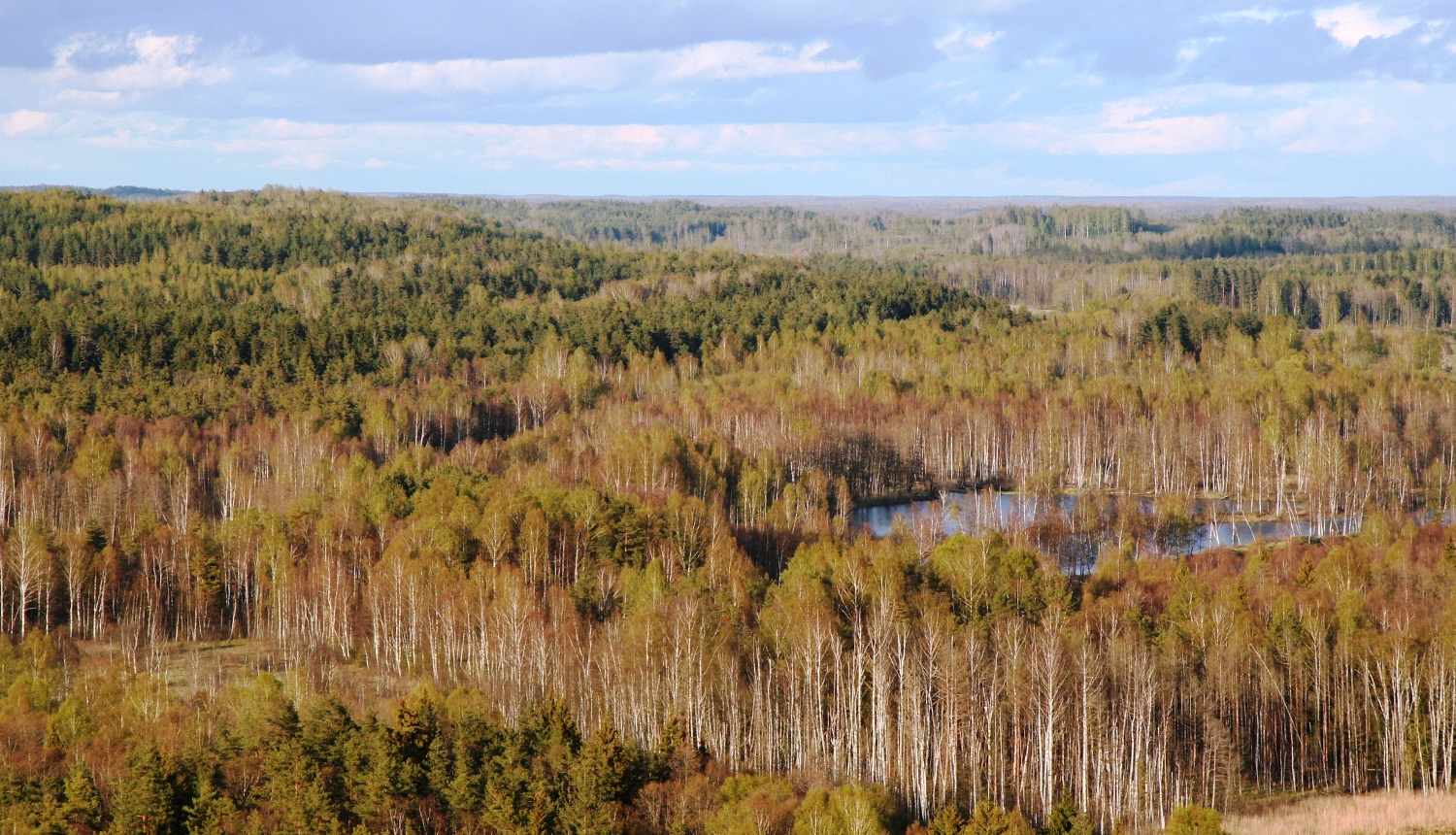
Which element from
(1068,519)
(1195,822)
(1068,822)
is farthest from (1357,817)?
(1068,519)

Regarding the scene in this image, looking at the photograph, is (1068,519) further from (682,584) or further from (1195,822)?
(1195,822)

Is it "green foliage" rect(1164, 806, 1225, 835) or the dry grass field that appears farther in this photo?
the dry grass field

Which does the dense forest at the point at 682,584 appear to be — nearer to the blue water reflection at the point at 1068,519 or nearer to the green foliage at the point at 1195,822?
the green foliage at the point at 1195,822

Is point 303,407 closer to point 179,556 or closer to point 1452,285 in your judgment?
point 179,556

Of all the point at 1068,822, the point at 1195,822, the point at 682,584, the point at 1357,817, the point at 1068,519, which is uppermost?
the point at 682,584

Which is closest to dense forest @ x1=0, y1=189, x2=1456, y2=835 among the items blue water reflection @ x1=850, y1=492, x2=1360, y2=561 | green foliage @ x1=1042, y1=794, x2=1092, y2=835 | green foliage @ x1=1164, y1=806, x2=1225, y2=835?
green foliage @ x1=1042, y1=794, x2=1092, y2=835

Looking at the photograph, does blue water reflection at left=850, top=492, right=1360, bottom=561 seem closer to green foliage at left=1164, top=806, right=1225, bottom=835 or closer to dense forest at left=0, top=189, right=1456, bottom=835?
dense forest at left=0, top=189, right=1456, bottom=835
